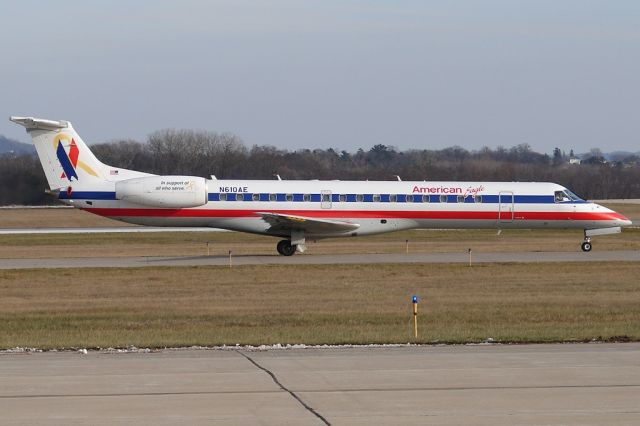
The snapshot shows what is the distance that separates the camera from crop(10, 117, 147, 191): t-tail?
39344 mm

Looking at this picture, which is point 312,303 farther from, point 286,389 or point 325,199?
point 325,199

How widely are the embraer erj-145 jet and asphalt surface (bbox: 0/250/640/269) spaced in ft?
4.30

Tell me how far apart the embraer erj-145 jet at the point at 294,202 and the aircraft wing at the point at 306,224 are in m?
0.04

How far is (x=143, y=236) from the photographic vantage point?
178 feet

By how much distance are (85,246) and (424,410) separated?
3716 cm

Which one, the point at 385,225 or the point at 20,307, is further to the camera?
the point at 385,225

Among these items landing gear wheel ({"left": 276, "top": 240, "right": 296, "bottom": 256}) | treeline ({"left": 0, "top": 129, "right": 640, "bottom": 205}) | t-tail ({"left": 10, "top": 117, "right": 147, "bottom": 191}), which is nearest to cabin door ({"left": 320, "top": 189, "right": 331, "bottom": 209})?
landing gear wheel ({"left": 276, "top": 240, "right": 296, "bottom": 256})

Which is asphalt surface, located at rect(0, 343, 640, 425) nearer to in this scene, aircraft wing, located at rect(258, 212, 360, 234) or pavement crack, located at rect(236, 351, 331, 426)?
pavement crack, located at rect(236, 351, 331, 426)

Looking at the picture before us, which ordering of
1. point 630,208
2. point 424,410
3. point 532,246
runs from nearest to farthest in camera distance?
point 424,410
point 532,246
point 630,208

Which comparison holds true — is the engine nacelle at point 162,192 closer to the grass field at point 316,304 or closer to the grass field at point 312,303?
the grass field at point 312,303

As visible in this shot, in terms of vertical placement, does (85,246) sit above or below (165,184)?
below

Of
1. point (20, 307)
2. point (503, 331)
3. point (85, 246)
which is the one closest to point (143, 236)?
point (85, 246)

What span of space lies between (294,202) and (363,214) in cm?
272

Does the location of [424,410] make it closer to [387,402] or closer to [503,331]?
[387,402]
